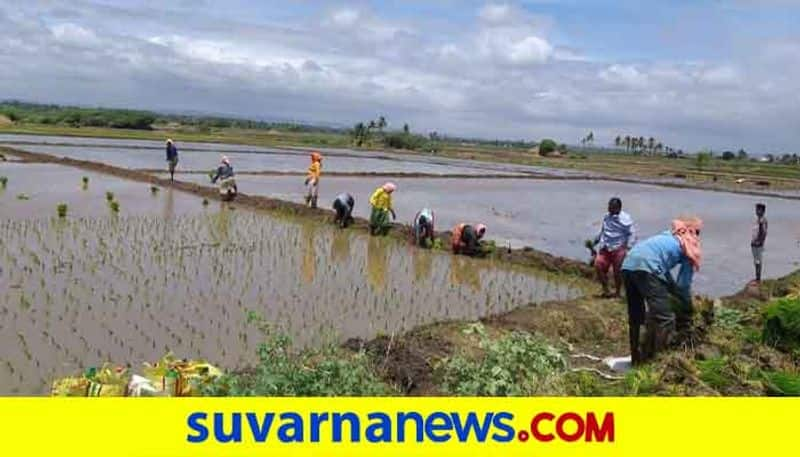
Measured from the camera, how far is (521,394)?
3883mm

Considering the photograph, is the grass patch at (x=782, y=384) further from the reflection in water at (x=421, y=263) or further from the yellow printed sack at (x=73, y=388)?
the reflection in water at (x=421, y=263)

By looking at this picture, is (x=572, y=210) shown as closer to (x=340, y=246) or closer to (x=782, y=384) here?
(x=340, y=246)

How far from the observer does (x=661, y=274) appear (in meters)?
5.36

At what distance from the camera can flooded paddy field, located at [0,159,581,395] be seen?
5.78 meters

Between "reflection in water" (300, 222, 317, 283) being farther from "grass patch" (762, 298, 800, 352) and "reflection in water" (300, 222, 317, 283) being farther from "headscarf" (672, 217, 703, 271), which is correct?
"grass patch" (762, 298, 800, 352)

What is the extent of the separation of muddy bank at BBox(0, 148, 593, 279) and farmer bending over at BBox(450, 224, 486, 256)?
1.01ft

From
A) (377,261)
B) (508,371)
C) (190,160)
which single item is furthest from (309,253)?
(190,160)

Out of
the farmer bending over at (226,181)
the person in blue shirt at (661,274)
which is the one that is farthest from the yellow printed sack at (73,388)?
the farmer bending over at (226,181)

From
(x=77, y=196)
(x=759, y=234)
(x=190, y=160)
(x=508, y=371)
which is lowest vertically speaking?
(x=77, y=196)

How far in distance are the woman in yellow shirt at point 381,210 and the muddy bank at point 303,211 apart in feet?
0.71

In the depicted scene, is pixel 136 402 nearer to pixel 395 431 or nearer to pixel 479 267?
pixel 395 431

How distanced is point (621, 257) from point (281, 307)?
373 centimetres

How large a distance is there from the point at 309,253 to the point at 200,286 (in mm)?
2699

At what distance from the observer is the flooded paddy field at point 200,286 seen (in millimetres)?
5777
